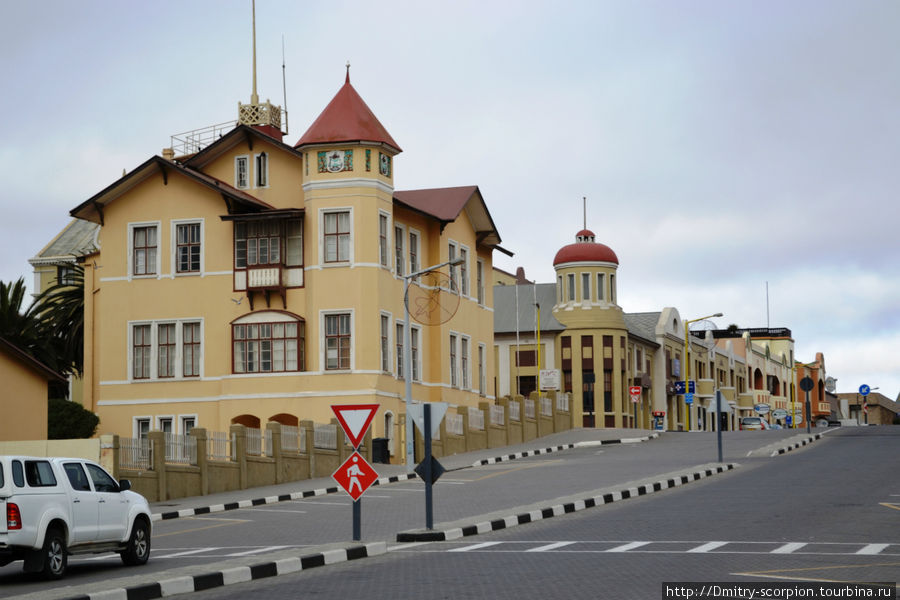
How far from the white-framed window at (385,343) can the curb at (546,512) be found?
1598cm

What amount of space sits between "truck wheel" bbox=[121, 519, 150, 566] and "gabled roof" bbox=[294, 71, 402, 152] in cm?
2889

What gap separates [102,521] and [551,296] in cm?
6801

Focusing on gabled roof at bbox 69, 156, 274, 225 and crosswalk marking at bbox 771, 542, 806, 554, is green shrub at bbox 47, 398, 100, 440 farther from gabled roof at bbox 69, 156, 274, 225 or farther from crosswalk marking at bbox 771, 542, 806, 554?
crosswalk marking at bbox 771, 542, 806, 554

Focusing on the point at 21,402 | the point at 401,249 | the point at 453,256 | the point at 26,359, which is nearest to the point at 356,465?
the point at 26,359

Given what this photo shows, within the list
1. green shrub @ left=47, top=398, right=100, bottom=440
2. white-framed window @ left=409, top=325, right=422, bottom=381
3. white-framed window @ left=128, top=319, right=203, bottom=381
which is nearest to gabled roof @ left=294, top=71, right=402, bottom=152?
white-framed window @ left=409, top=325, right=422, bottom=381

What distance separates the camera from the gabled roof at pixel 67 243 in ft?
247

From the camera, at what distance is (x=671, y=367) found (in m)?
91.6

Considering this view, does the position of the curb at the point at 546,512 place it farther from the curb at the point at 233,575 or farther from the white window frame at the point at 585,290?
the white window frame at the point at 585,290

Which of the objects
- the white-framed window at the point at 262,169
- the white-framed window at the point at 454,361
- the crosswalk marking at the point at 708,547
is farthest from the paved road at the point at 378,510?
the white-framed window at the point at 262,169

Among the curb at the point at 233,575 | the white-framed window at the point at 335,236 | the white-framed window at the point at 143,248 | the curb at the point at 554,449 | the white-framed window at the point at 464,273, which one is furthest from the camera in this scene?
the white-framed window at the point at 464,273

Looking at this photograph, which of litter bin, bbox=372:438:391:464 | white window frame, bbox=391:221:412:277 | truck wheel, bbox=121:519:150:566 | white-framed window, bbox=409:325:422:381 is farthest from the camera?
white-framed window, bbox=409:325:422:381

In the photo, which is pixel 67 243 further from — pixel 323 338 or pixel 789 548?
pixel 789 548

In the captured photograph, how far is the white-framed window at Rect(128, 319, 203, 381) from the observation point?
156ft

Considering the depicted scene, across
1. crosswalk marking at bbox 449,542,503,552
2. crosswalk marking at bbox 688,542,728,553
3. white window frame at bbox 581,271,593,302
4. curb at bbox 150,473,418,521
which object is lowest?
curb at bbox 150,473,418,521
